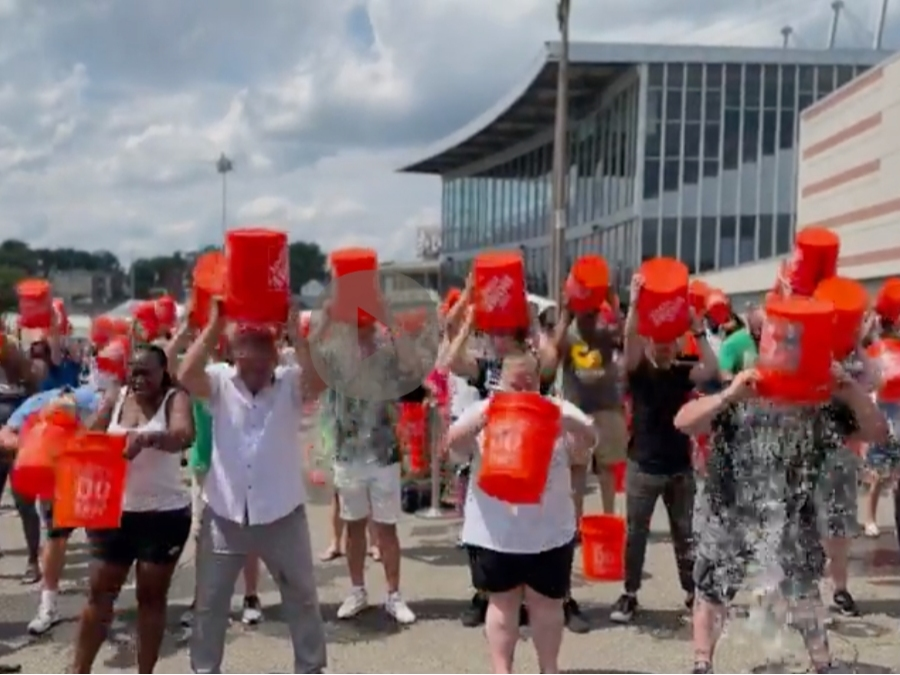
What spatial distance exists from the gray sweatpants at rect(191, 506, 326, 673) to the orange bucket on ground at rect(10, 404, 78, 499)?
2.72ft

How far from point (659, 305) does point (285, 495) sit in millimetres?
1862

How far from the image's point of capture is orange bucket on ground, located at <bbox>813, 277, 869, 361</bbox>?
13.9ft

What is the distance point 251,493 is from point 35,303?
3237mm

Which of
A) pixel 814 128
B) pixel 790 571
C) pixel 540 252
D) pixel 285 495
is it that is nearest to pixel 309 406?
pixel 285 495

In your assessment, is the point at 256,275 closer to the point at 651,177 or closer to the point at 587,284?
the point at 587,284

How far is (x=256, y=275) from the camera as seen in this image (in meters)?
4.24

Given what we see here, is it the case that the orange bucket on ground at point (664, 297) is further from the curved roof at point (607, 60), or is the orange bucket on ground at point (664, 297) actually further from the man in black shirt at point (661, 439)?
the curved roof at point (607, 60)

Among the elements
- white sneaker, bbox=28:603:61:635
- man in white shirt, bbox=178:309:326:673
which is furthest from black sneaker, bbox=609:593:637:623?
white sneaker, bbox=28:603:61:635

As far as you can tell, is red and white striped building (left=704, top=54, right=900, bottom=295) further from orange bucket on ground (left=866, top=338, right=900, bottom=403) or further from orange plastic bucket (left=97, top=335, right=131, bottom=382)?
orange plastic bucket (left=97, top=335, right=131, bottom=382)

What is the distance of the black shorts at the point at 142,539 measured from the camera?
476 cm

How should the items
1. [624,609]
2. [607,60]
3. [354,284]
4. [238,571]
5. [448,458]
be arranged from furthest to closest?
[607,60]
[624,609]
[354,284]
[448,458]
[238,571]

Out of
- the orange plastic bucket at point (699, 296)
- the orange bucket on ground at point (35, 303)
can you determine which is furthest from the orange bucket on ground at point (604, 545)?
the orange bucket on ground at point (35, 303)

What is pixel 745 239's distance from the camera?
118 feet

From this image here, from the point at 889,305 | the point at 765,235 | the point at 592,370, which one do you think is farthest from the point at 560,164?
the point at 765,235
